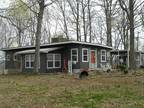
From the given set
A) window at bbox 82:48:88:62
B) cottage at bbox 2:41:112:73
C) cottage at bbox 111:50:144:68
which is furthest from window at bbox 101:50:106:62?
cottage at bbox 111:50:144:68

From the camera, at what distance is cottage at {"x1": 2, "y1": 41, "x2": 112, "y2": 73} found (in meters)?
31.5

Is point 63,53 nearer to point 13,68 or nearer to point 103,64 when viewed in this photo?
point 103,64

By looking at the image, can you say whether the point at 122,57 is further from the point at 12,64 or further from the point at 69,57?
the point at 12,64

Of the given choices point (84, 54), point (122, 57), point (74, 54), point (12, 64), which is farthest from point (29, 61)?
point (122, 57)

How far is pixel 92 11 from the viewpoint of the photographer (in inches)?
2010

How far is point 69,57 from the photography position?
1258 inches

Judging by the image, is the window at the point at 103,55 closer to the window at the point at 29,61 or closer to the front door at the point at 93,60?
the front door at the point at 93,60

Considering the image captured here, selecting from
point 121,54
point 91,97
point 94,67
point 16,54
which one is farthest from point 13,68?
point 91,97

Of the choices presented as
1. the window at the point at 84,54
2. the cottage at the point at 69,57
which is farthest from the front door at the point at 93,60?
the window at the point at 84,54

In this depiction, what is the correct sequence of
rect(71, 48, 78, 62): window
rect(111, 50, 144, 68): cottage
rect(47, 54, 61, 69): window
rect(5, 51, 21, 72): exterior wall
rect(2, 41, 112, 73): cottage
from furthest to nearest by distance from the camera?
rect(111, 50, 144, 68): cottage
rect(5, 51, 21, 72): exterior wall
rect(47, 54, 61, 69): window
rect(71, 48, 78, 62): window
rect(2, 41, 112, 73): cottage

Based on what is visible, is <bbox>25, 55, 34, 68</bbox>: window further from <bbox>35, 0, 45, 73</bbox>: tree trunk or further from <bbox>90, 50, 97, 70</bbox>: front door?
<bbox>90, 50, 97, 70</bbox>: front door

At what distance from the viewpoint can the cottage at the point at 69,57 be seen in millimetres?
31453

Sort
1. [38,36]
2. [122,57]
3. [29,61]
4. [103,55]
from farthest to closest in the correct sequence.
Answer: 1. [122,57]
2. [103,55]
3. [29,61]
4. [38,36]

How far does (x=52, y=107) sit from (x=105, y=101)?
194 cm
